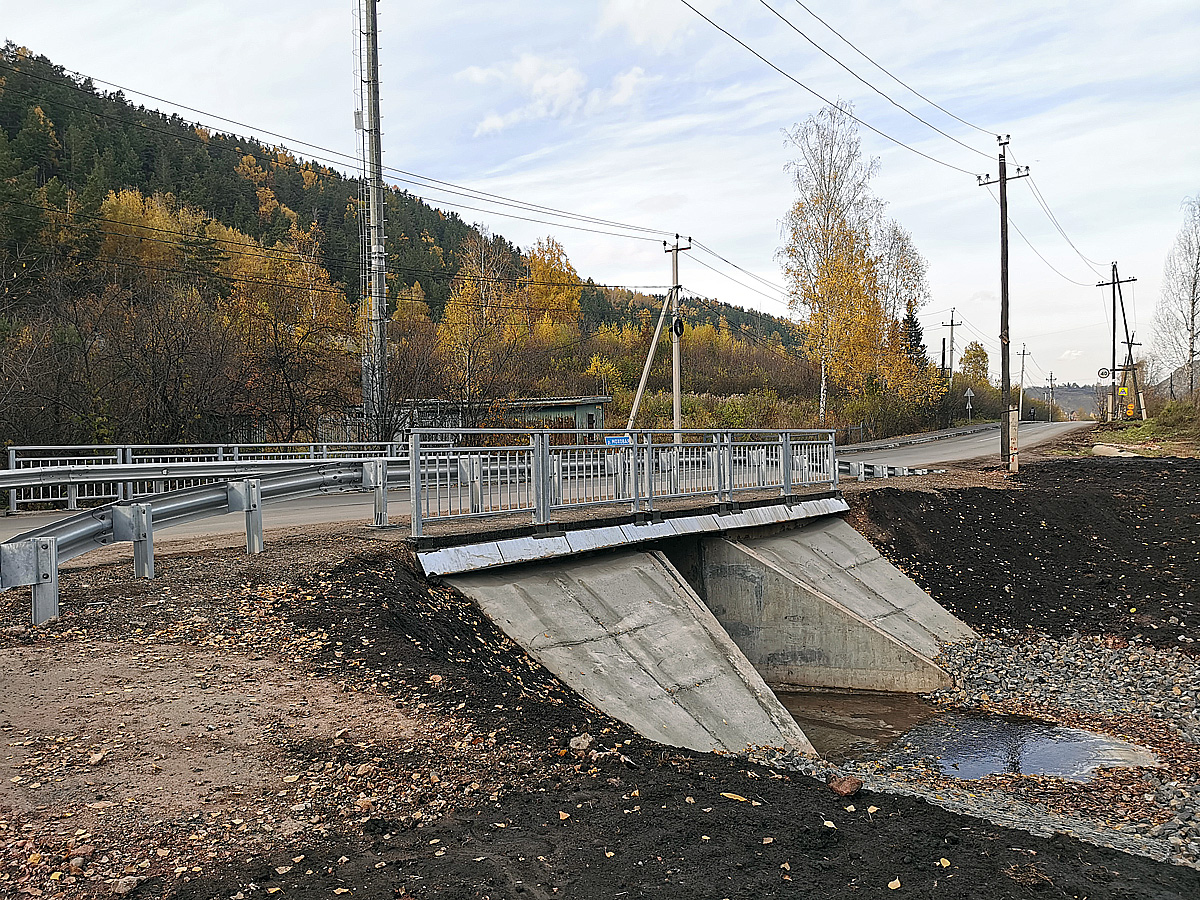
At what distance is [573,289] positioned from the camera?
62.6 meters

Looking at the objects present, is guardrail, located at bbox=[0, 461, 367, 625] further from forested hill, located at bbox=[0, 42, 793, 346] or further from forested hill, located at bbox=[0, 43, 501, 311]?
forested hill, located at bbox=[0, 43, 501, 311]

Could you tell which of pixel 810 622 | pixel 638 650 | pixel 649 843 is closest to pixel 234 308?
pixel 810 622

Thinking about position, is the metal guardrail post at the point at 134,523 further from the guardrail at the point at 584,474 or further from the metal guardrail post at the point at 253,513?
the guardrail at the point at 584,474

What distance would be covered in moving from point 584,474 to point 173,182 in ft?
228

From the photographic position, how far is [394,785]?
493cm

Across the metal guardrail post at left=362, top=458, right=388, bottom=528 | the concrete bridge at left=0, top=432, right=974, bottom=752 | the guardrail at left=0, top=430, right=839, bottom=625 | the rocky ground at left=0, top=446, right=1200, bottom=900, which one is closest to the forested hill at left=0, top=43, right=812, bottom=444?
the guardrail at left=0, top=430, right=839, bottom=625

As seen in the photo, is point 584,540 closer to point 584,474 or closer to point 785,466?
point 584,474

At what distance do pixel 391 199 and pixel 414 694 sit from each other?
89.5m

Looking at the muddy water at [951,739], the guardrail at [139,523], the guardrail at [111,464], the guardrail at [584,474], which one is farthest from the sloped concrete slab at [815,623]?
the guardrail at [139,523]

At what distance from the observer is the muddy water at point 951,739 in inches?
357

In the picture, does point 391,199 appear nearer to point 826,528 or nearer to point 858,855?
point 826,528

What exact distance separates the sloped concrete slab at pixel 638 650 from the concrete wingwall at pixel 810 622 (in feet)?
7.48

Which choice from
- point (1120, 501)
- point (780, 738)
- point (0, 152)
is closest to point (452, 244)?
point (0, 152)

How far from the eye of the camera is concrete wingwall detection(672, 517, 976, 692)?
12281 millimetres
